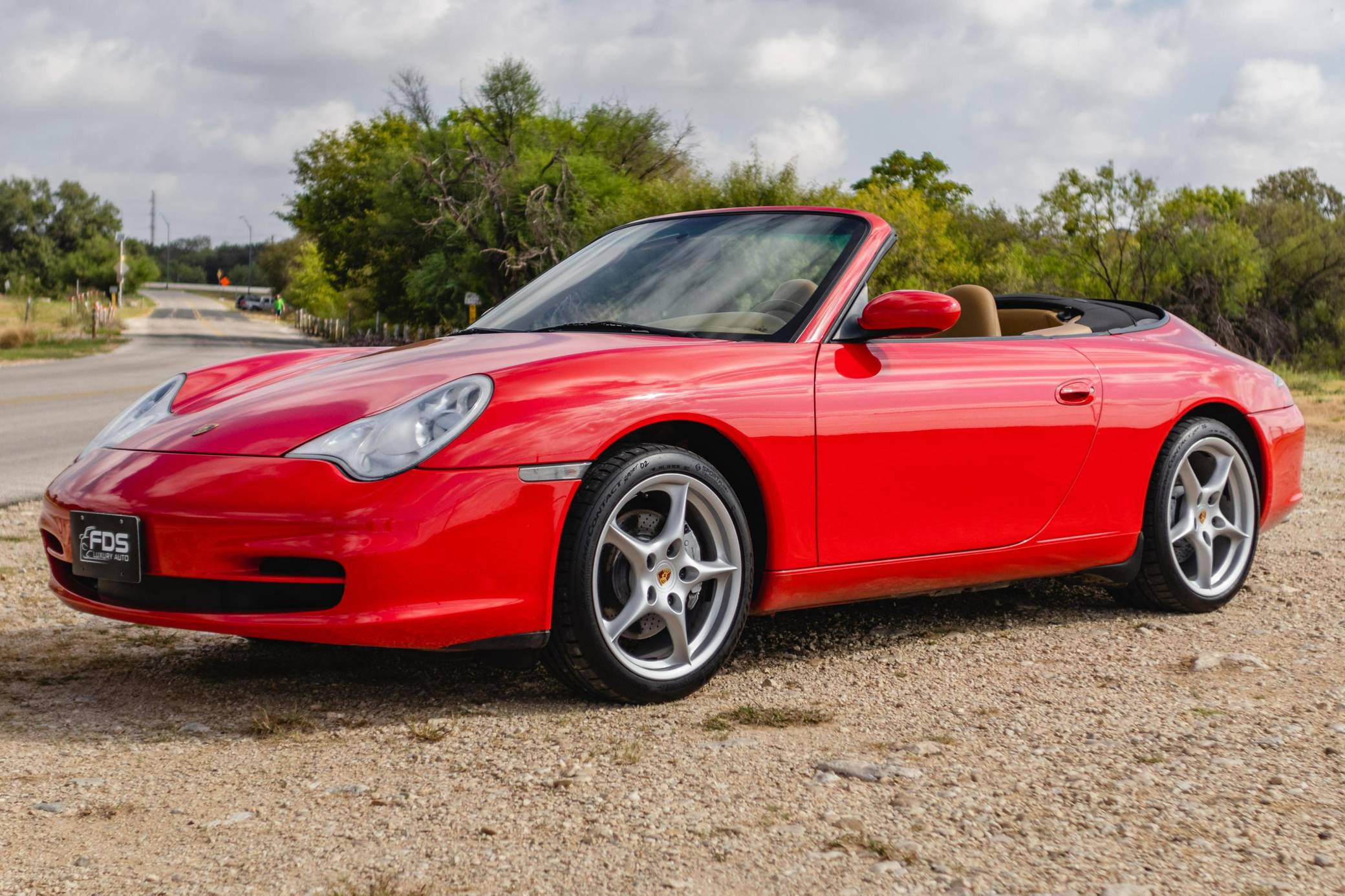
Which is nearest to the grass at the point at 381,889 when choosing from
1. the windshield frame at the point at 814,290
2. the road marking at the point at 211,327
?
the windshield frame at the point at 814,290

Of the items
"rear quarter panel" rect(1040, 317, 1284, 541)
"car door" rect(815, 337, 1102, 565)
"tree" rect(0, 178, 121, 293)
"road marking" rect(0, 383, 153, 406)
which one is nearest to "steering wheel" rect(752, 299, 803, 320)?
"car door" rect(815, 337, 1102, 565)

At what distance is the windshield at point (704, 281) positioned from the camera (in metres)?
4.12

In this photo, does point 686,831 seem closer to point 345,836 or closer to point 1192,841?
point 345,836

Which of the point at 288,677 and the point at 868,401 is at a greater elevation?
the point at 868,401

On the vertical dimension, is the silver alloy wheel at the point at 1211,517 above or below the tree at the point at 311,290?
below

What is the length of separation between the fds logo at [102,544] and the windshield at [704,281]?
1506 mm

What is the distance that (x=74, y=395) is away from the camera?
55.9ft

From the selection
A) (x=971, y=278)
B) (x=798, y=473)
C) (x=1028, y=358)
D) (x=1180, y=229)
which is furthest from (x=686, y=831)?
(x=971, y=278)

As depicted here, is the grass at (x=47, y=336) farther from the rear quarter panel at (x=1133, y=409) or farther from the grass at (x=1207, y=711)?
the grass at (x=1207, y=711)

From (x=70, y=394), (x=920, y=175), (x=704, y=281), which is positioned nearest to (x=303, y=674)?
(x=704, y=281)

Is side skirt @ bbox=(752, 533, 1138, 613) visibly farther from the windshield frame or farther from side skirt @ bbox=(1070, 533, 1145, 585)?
the windshield frame

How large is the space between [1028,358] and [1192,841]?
2.14 metres

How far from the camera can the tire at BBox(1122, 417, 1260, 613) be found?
4848mm

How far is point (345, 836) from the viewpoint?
262 centimetres
